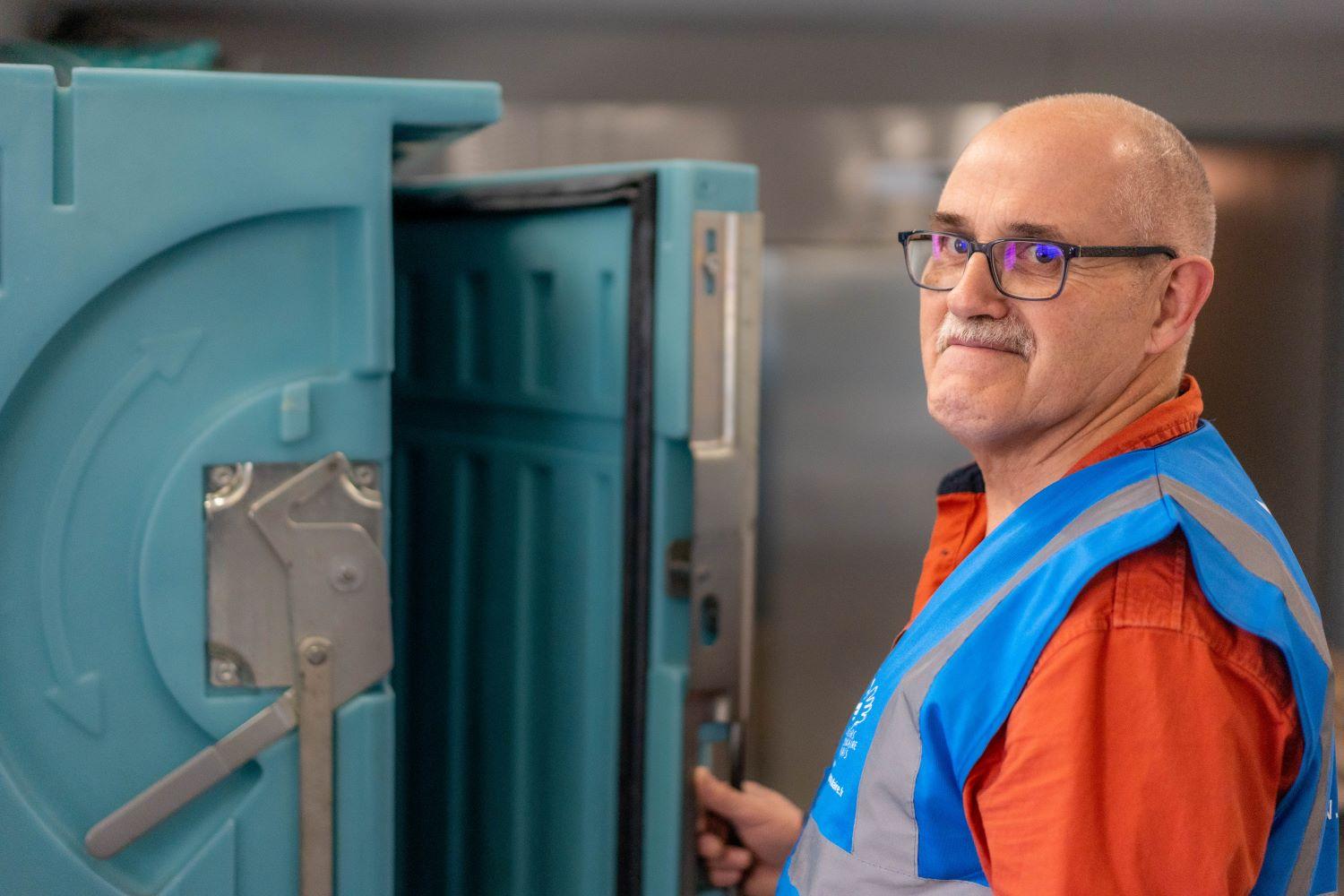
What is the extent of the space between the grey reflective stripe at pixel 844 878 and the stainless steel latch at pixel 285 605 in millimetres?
579

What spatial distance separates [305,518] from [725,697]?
62cm

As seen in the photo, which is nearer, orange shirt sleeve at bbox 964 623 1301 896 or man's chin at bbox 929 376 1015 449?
orange shirt sleeve at bbox 964 623 1301 896

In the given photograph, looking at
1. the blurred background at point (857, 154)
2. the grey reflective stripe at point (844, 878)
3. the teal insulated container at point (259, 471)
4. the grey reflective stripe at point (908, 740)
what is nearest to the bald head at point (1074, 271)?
the grey reflective stripe at point (908, 740)

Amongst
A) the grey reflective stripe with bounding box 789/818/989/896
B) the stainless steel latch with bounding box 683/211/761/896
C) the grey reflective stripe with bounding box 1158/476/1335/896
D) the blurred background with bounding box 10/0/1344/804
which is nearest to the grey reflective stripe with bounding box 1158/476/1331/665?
the grey reflective stripe with bounding box 1158/476/1335/896

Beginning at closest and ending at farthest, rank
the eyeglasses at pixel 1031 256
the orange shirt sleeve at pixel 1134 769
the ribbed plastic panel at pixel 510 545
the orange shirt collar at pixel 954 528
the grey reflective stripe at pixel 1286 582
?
the orange shirt sleeve at pixel 1134 769
the grey reflective stripe at pixel 1286 582
the eyeglasses at pixel 1031 256
the orange shirt collar at pixel 954 528
the ribbed plastic panel at pixel 510 545

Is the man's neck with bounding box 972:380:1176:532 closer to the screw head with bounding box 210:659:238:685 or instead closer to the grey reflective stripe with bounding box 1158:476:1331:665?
the grey reflective stripe with bounding box 1158:476:1331:665

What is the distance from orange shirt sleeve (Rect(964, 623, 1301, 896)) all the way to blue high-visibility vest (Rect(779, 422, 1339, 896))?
1.1 inches

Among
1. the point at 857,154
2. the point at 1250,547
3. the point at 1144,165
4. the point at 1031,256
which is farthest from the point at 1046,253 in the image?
the point at 857,154

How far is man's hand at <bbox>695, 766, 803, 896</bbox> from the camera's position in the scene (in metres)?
1.82

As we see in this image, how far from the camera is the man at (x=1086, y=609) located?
1004 millimetres

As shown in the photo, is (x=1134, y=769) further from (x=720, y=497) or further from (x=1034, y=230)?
(x=720, y=497)

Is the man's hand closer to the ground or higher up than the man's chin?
closer to the ground

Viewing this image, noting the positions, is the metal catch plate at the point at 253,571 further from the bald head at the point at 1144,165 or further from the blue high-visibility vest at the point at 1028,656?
the bald head at the point at 1144,165

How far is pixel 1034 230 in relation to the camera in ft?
4.07
